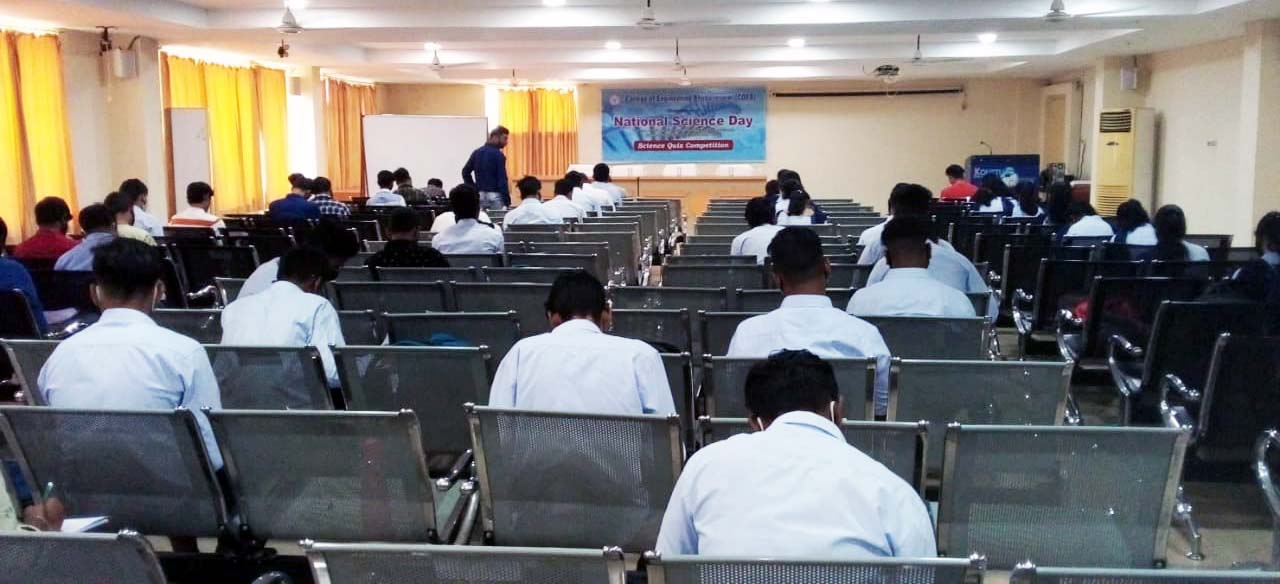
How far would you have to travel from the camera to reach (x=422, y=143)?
19.2 meters

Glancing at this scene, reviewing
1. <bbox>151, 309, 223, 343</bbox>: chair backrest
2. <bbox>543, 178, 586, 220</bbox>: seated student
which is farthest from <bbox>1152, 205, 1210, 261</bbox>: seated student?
<bbox>543, 178, 586, 220</bbox>: seated student

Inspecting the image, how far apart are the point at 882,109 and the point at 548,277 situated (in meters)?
16.5

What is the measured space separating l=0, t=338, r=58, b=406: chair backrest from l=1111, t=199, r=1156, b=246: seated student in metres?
6.03

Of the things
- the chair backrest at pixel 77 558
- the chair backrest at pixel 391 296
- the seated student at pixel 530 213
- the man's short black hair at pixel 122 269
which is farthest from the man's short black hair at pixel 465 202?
the chair backrest at pixel 77 558

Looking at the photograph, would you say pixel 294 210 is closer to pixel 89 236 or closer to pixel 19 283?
pixel 89 236

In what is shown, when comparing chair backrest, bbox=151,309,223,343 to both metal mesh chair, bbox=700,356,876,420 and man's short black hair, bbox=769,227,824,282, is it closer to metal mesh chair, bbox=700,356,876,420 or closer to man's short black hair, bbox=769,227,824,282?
metal mesh chair, bbox=700,356,876,420

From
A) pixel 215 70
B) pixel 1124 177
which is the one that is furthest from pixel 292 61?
pixel 1124 177

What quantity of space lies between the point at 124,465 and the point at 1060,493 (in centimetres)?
221

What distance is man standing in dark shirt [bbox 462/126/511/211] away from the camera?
1259 centimetres

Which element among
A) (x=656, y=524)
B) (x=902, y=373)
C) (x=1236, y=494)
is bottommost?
(x=1236, y=494)

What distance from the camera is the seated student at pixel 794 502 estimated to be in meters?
1.78

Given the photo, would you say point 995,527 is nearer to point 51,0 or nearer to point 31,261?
point 31,261

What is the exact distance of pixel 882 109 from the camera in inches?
830

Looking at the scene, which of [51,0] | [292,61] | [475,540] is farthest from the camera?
[292,61]
